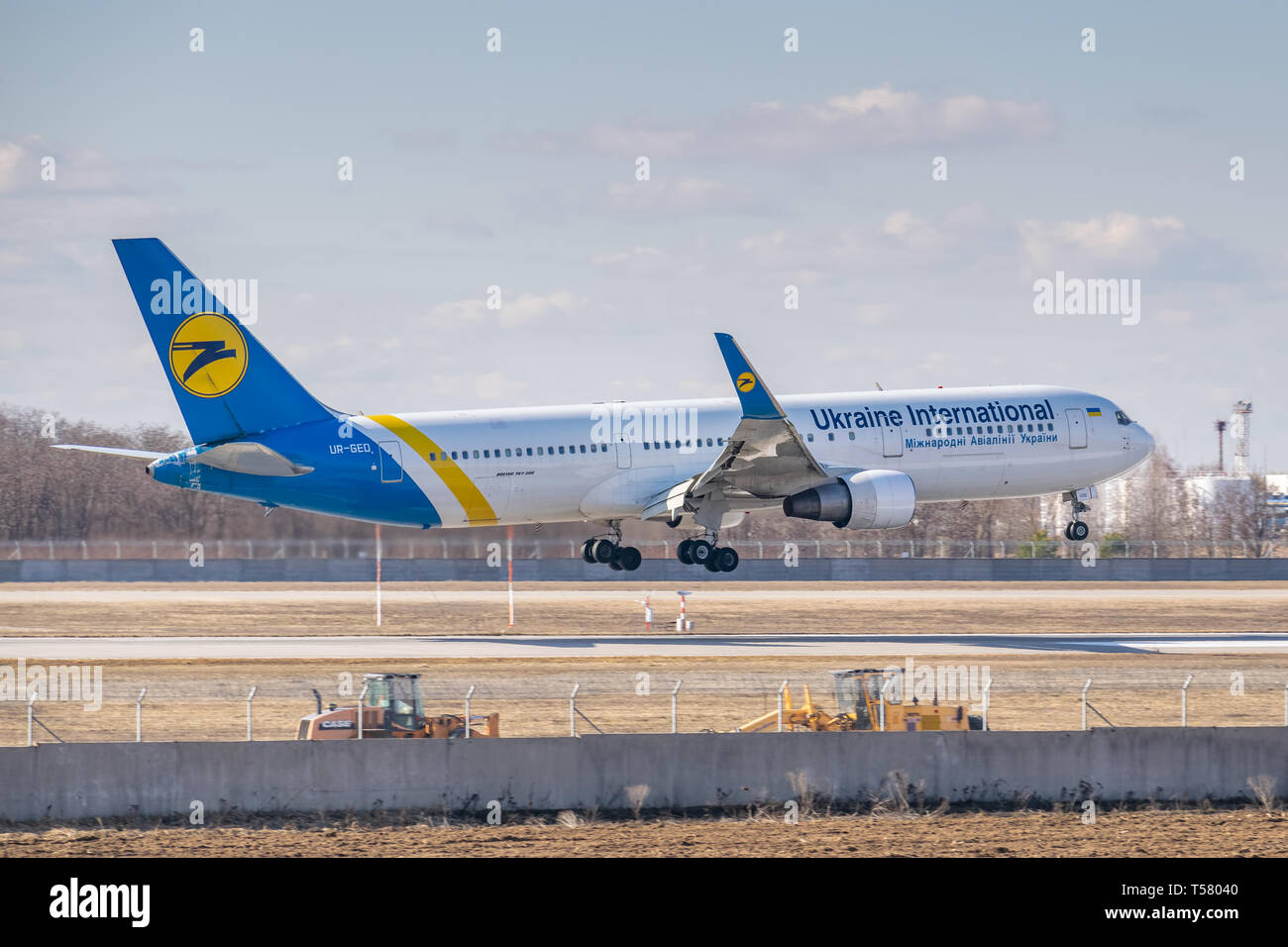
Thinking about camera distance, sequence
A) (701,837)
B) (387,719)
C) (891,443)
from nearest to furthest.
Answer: (701,837) < (387,719) < (891,443)

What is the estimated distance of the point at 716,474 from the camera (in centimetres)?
4459

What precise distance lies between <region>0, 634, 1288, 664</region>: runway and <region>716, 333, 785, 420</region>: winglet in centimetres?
636

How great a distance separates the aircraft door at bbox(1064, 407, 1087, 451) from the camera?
48781 millimetres

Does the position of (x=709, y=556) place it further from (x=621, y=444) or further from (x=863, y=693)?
(x=863, y=693)

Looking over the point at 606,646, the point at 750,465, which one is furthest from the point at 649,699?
the point at 750,465

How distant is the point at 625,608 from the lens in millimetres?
51594

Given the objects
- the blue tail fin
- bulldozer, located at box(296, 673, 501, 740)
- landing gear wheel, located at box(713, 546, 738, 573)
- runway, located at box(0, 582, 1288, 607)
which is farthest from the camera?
runway, located at box(0, 582, 1288, 607)

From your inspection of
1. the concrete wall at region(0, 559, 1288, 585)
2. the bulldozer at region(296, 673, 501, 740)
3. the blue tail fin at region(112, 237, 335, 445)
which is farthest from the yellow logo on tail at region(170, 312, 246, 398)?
the concrete wall at region(0, 559, 1288, 585)

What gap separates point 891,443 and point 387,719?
25.4 metres

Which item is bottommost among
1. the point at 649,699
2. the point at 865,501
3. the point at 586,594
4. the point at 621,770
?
the point at 621,770

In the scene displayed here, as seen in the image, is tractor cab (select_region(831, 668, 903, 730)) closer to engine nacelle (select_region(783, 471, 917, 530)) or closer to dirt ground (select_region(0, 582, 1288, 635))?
engine nacelle (select_region(783, 471, 917, 530))

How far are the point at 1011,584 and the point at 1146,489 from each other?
40773 millimetres

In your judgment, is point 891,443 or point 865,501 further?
point 891,443

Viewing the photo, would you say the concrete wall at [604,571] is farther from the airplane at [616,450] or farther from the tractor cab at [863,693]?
the tractor cab at [863,693]
